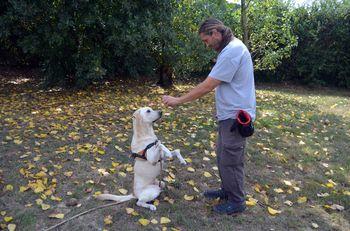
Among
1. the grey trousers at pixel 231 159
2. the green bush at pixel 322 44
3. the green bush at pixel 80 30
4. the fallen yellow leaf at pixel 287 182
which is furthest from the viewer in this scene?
the green bush at pixel 322 44

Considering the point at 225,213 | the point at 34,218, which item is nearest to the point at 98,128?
the point at 34,218

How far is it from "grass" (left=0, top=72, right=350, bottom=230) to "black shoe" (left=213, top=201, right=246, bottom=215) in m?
0.08

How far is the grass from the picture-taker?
421cm

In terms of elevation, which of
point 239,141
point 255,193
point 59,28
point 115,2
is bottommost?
point 255,193

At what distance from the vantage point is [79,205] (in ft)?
14.3

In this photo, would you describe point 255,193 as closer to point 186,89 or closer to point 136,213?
point 136,213

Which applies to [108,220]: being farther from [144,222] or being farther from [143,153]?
[143,153]

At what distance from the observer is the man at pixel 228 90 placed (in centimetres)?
372

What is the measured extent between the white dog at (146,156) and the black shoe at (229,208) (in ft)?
2.31

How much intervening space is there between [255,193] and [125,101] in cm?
537

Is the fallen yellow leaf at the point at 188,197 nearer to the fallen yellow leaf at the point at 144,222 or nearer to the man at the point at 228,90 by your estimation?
the man at the point at 228,90

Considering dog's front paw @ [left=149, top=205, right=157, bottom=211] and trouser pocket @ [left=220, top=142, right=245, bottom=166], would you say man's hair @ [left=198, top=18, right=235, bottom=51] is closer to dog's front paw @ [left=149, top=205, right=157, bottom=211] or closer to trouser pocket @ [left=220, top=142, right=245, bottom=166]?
trouser pocket @ [left=220, top=142, right=245, bottom=166]

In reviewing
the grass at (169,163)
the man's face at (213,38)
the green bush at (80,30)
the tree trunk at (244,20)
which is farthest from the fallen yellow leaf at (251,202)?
the tree trunk at (244,20)

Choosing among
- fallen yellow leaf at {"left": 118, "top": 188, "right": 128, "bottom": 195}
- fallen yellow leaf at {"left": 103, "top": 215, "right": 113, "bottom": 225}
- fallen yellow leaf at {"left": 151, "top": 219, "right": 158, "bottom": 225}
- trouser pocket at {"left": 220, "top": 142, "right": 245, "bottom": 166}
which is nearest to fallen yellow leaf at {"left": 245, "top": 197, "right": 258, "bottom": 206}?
trouser pocket at {"left": 220, "top": 142, "right": 245, "bottom": 166}
